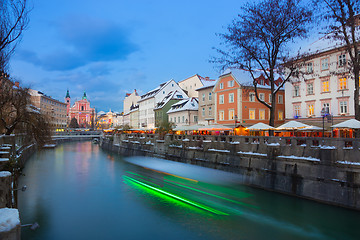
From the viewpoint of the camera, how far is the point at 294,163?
15.1 metres

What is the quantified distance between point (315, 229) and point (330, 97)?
23518 millimetres

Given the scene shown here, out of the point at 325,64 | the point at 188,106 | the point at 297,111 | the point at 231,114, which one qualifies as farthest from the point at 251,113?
the point at 188,106

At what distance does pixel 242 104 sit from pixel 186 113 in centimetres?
1469

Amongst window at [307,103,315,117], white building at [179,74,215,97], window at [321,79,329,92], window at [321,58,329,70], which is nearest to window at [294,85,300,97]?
window at [307,103,315,117]

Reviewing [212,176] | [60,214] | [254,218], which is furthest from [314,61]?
[60,214]

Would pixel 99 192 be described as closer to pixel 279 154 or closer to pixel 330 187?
pixel 279 154

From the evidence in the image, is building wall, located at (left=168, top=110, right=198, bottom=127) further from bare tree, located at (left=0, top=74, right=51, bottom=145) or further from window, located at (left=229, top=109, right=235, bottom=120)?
bare tree, located at (left=0, top=74, right=51, bottom=145)

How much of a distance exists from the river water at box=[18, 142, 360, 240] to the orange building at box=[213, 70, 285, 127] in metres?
20.8

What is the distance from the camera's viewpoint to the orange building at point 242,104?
40250 mm

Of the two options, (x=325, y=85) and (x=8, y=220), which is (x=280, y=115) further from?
(x=8, y=220)

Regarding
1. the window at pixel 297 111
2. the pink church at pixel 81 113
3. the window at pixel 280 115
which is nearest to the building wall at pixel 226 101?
the window at pixel 280 115

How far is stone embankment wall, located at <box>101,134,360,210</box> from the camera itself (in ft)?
40.9

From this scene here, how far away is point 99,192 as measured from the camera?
18469mm

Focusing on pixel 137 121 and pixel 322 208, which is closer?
pixel 322 208
